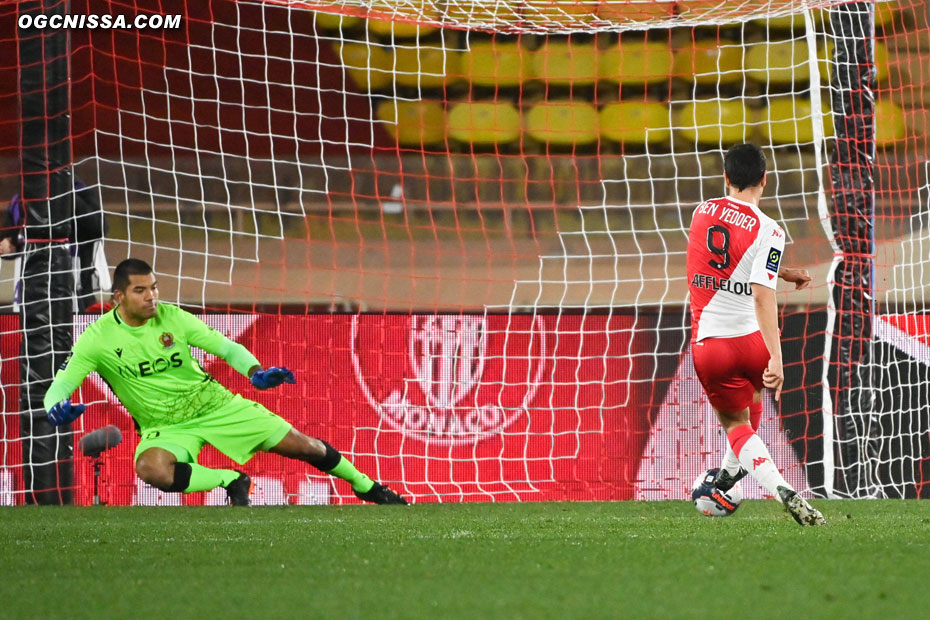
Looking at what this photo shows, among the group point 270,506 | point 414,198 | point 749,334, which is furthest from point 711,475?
point 414,198

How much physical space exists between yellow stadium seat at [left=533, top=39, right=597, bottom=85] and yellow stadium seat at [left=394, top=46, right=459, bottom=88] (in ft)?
2.31

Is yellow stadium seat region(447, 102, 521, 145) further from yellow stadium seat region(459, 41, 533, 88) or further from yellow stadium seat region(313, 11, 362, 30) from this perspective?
yellow stadium seat region(313, 11, 362, 30)

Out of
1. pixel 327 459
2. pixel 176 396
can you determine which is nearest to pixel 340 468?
pixel 327 459

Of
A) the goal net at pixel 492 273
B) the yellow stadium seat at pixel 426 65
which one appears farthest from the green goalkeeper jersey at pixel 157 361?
the yellow stadium seat at pixel 426 65

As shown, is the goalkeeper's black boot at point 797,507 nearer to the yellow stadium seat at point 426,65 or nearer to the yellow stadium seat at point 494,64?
the yellow stadium seat at point 494,64

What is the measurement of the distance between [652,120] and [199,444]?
5.75 m

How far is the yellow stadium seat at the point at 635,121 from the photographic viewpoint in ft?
35.1

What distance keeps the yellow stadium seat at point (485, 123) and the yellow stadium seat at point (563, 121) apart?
15cm

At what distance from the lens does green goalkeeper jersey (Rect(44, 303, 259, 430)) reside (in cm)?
611

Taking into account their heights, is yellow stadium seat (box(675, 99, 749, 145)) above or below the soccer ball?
above

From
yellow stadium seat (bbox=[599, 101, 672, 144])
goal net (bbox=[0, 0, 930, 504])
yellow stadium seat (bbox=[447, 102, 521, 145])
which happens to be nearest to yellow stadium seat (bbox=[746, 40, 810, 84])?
goal net (bbox=[0, 0, 930, 504])

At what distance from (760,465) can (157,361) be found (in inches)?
116

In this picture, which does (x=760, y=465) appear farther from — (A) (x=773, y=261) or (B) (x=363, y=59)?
(B) (x=363, y=59)

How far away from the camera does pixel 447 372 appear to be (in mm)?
7059
